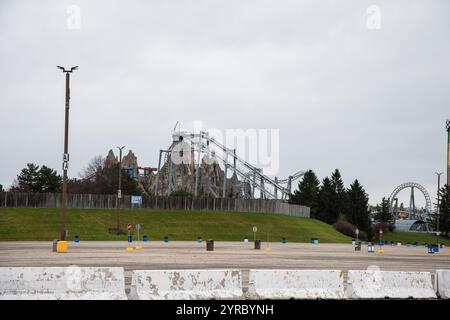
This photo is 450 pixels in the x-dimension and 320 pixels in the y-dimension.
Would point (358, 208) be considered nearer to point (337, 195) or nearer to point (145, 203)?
point (337, 195)

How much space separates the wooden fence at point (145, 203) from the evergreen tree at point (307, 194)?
30.6 meters

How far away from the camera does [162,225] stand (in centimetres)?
8762

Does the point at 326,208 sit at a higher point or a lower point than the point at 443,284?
higher

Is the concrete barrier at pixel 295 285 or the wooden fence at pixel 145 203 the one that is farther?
the wooden fence at pixel 145 203

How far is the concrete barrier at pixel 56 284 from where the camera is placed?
1549cm

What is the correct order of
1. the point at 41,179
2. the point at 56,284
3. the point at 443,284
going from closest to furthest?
the point at 56,284, the point at 443,284, the point at 41,179

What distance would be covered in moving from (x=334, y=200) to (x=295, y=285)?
4869 inches

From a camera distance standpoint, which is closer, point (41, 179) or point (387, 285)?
point (387, 285)

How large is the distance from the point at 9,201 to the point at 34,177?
134 ft

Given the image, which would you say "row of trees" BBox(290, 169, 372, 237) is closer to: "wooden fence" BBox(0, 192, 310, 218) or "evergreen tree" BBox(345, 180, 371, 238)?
"evergreen tree" BBox(345, 180, 371, 238)

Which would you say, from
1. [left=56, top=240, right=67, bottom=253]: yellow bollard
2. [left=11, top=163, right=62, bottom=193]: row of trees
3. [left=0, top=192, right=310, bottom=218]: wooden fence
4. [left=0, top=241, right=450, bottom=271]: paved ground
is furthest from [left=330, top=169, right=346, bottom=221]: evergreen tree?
[left=56, top=240, right=67, bottom=253]: yellow bollard

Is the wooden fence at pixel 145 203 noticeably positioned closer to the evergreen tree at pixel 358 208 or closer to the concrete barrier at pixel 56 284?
the evergreen tree at pixel 358 208

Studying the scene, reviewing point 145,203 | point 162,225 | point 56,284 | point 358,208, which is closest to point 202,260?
point 56,284

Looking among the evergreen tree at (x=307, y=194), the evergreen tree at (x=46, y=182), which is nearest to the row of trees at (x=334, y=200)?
the evergreen tree at (x=307, y=194)
